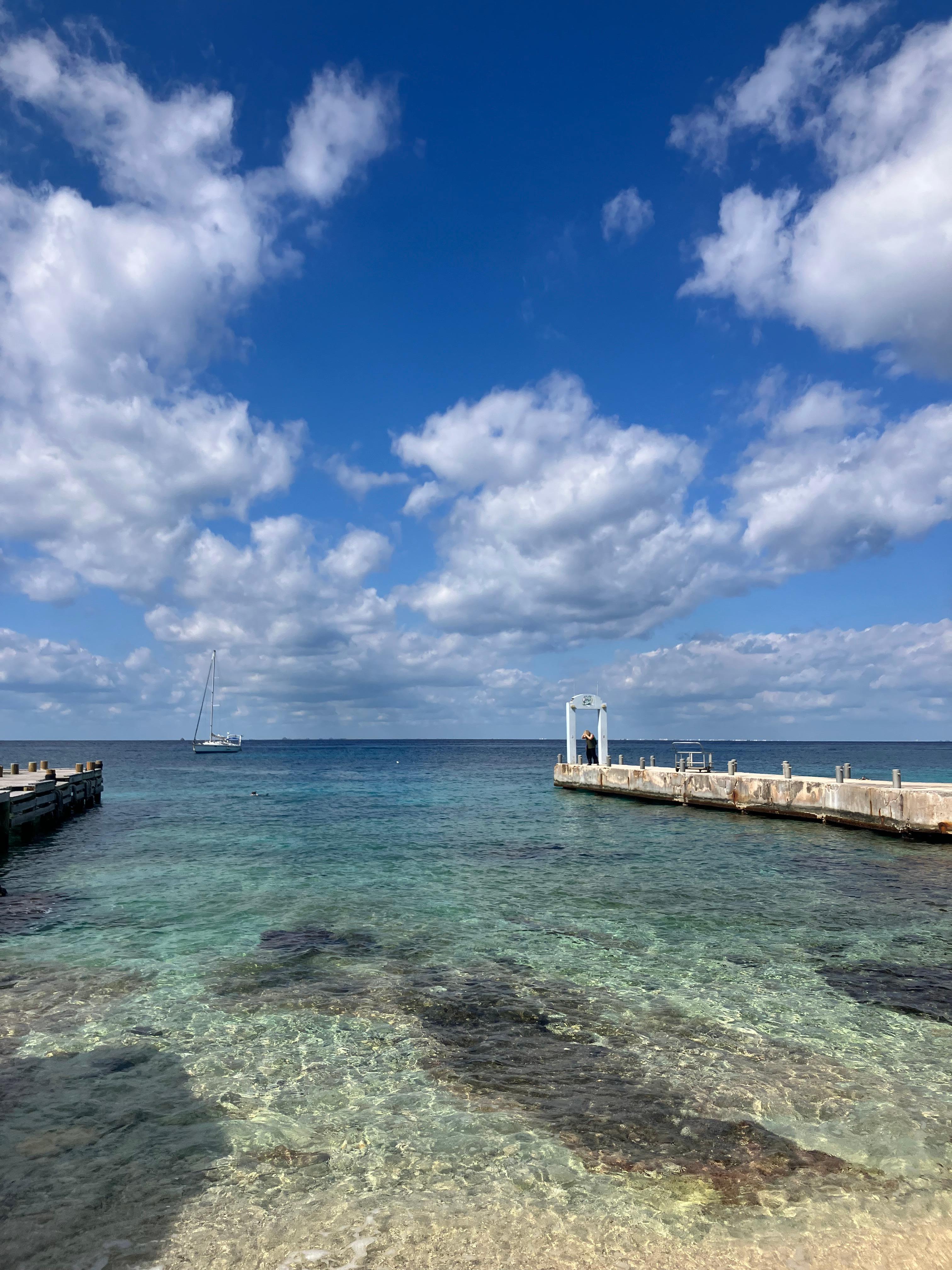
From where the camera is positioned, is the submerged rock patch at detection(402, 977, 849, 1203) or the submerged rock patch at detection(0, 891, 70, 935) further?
the submerged rock patch at detection(0, 891, 70, 935)

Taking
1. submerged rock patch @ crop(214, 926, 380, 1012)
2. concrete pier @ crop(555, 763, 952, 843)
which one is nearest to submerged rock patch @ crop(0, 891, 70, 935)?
submerged rock patch @ crop(214, 926, 380, 1012)

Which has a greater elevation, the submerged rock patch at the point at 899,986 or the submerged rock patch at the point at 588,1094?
the submerged rock patch at the point at 588,1094

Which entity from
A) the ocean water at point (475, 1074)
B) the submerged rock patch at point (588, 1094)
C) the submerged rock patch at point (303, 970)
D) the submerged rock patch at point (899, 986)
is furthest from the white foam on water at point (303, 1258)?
the submerged rock patch at point (899, 986)

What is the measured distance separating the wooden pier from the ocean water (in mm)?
7705

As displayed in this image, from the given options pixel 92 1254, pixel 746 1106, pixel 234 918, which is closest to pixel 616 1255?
pixel 746 1106

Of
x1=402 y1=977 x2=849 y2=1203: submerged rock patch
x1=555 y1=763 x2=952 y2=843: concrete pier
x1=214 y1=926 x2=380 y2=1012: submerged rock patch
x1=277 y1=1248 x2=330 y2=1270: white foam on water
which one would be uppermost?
x1=555 y1=763 x2=952 y2=843: concrete pier

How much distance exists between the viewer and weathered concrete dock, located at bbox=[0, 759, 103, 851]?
26.1m

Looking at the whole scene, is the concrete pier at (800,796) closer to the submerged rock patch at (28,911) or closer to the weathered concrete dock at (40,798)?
the submerged rock patch at (28,911)

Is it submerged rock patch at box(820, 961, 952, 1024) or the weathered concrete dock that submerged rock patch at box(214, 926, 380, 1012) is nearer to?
submerged rock patch at box(820, 961, 952, 1024)

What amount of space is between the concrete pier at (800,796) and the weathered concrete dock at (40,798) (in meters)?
30.8

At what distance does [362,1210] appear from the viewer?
5871 mm

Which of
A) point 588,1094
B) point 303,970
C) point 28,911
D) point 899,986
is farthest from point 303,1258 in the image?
point 28,911

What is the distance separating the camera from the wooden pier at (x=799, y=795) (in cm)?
2716

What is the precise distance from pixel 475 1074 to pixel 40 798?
29189 mm
